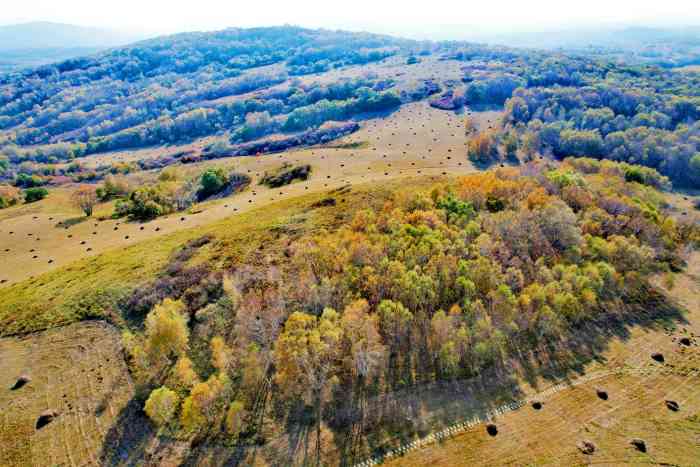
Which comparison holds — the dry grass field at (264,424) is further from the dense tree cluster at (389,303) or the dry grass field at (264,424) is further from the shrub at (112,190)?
the shrub at (112,190)

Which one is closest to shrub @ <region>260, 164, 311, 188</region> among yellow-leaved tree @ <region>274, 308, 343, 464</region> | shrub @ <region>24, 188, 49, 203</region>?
shrub @ <region>24, 188, 49, 203</region>

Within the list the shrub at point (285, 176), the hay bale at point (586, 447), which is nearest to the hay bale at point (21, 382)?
the hay bale at point (586, 447)

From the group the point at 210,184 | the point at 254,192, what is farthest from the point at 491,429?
the point at 210,184

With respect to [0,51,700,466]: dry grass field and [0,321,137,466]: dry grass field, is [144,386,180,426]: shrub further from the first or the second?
[0,321,137,466]: dry grass field

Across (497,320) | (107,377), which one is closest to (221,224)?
(107,377)

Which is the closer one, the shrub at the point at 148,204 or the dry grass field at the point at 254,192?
the dry grass field at the point at 254,192

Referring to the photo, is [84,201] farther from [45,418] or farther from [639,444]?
[639,444]

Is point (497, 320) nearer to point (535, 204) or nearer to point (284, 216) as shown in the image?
point (535, 204)
